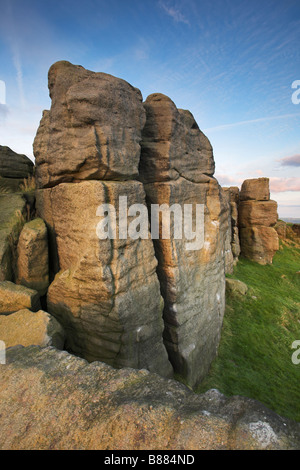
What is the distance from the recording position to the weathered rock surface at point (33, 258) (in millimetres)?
5797

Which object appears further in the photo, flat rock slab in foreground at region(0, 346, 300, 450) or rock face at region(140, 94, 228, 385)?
rock face at region(140, 94, 228, 385)

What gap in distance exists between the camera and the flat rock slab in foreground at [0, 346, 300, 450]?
2.35 metres

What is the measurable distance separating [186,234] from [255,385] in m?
5.39

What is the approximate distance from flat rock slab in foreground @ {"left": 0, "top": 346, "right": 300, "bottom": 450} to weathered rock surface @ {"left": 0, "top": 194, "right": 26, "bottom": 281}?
2927 millimetres

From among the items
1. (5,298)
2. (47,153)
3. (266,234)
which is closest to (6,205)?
(47,153)

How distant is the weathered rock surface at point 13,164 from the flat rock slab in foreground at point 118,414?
627cm

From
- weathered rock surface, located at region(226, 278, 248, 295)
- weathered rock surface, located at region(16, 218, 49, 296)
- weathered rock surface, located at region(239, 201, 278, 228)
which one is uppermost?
weathered rock surface, located at region(239, 201, 278, 228)

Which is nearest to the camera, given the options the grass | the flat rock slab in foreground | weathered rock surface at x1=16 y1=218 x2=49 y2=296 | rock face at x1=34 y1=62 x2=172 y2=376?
the flat rock slab in foreground

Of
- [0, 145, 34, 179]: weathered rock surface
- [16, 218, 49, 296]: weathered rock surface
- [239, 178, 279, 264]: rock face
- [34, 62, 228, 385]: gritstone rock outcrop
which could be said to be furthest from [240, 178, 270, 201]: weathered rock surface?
[16, 218, 49, 296]: weathered rock surface

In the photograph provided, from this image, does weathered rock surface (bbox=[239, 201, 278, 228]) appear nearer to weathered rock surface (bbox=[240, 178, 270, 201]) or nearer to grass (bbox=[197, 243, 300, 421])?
weathered rock surface (bbox=[240, 178, 270, 201])

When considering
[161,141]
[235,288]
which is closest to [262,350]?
[235,288]

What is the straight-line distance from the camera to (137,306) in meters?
5.74

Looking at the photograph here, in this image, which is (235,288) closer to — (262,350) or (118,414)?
(262,350)

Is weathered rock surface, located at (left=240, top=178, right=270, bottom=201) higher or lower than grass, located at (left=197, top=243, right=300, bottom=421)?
higher
